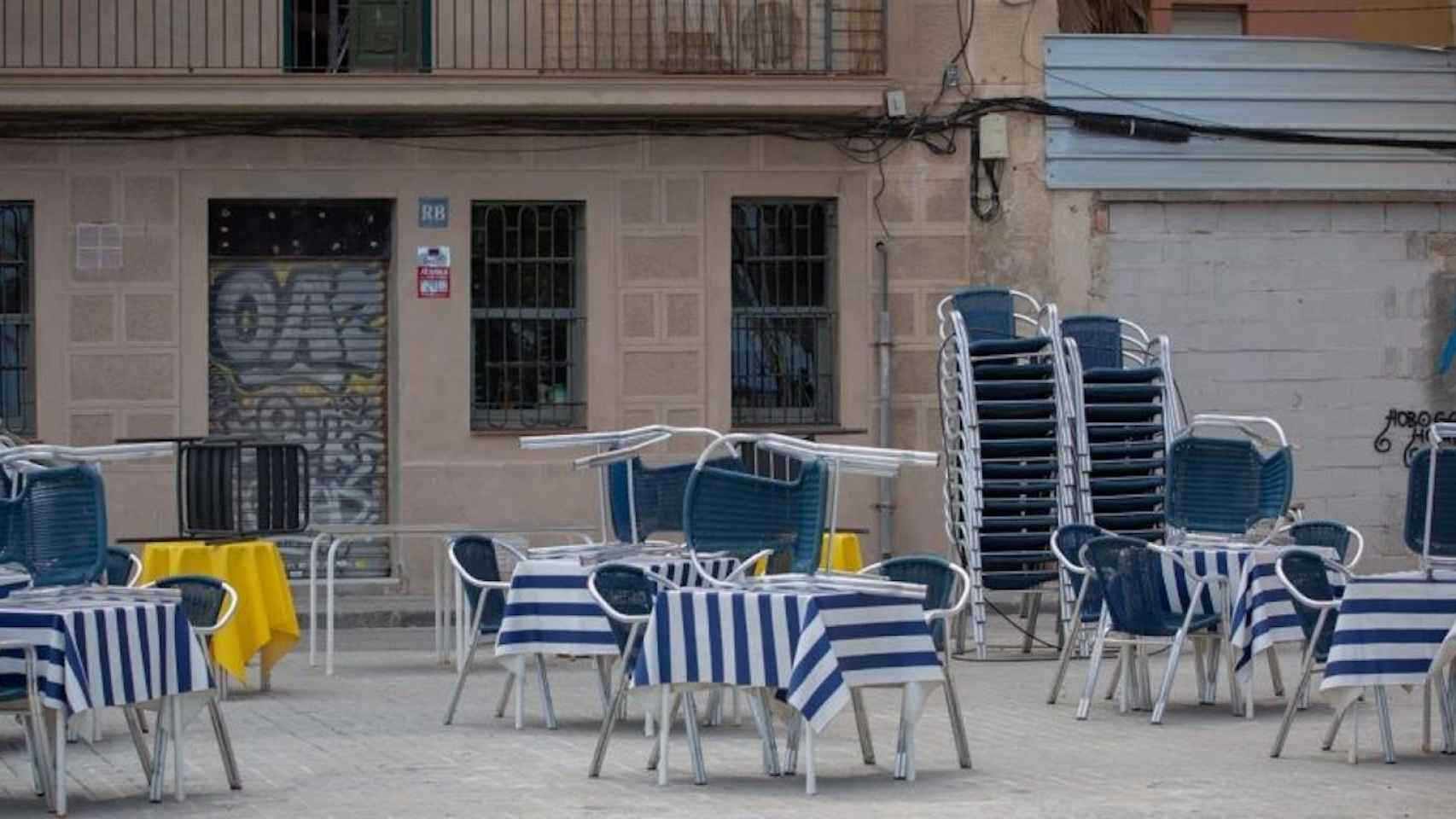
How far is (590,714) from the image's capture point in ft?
45.7

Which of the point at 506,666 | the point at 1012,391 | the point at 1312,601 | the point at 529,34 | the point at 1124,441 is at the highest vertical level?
the point at 529,34

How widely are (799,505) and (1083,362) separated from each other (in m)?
7.57

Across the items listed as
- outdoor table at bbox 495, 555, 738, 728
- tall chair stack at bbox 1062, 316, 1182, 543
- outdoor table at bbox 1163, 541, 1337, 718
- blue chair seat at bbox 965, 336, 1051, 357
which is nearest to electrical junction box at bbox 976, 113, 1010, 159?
tall chair stack at bbox 1062, 316, 1182, 543

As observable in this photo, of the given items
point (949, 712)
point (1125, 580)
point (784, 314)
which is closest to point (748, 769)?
Answer: point (949, 712)

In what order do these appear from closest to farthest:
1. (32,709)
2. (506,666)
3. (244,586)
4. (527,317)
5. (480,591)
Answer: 1. (32,709)
2. (506,666)
3. (480,591)
4. (244,586)
5. (527,317)

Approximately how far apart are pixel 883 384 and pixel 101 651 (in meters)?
13.2

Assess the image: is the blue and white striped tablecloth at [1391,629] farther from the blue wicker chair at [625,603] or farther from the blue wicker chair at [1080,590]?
the blue wicker chair at [625,603]

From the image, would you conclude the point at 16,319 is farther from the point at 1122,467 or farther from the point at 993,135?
the point at 1122,467

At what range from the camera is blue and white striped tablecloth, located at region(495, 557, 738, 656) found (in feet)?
42.0

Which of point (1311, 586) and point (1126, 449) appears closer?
point (1311, 586)

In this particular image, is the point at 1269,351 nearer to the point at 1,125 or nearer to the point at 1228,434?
the point at 1228,434

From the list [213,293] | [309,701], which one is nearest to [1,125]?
[213,293]

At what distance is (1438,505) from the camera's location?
12.5 meters

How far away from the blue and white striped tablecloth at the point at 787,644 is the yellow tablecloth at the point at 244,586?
4.78 meters
